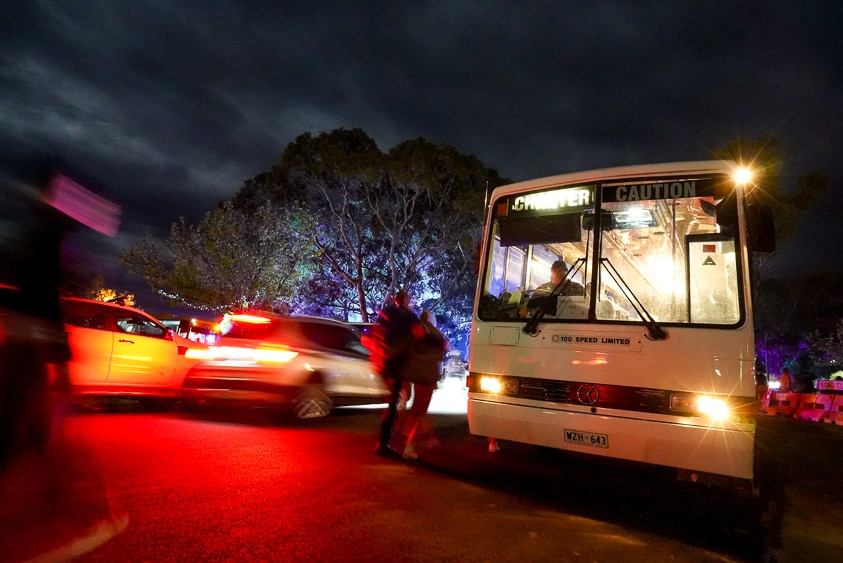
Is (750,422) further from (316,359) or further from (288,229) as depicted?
(288,229)

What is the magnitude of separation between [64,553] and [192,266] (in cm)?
2421

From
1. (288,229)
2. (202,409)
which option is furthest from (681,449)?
(288,229)

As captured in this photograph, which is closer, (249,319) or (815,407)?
(249,319)

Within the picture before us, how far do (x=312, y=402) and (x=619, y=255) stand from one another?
18.1ft

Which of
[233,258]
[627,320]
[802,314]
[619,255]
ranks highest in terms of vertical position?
[802,314]

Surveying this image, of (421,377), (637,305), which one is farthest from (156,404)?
(637,305)

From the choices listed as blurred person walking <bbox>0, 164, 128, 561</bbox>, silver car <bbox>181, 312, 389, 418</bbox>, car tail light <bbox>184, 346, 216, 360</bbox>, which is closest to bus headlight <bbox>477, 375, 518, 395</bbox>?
blurred person walking <bbox>0, 164, 128, 561</bbox>

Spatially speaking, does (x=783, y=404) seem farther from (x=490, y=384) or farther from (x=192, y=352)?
(x=192, y=352)

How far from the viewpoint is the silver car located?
8820mm

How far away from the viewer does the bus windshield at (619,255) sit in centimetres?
536

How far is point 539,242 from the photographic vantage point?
6359mm

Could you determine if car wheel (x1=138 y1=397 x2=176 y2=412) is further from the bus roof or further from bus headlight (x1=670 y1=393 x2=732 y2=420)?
bus headlight (x1=670 y1=393 x2=732 y2=420)

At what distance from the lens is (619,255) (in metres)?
5.82

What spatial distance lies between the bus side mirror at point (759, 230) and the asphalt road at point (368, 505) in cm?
245
